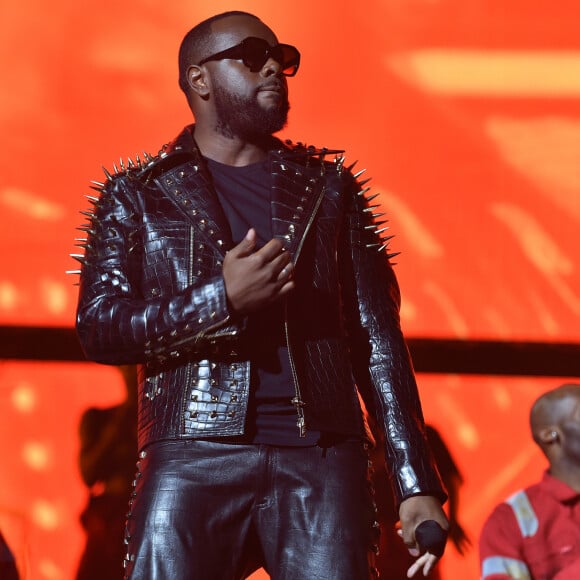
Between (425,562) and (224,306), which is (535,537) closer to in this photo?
(425,562)

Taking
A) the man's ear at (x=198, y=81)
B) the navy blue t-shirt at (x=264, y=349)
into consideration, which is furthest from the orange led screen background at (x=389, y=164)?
the navy blue t-shirt at (x=264, y=349)

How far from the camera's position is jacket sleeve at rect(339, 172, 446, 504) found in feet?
7.04

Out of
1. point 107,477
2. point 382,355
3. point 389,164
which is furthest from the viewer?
point 389,164

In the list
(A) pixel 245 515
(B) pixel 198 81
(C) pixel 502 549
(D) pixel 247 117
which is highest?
(B) pixel 198 81

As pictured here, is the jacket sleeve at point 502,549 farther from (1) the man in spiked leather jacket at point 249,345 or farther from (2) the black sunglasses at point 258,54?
(2) the black sunglasses at point 258,54

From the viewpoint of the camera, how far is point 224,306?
196cm

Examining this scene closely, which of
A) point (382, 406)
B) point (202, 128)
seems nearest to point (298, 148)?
point (202, 128)

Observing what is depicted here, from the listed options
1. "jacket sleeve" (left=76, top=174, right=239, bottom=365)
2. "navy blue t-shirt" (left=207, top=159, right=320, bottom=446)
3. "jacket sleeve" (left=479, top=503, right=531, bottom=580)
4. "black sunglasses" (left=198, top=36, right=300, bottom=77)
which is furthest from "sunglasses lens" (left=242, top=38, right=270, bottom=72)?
"jacket sleeve" (left=479, top=503, right=531, bottom=580)

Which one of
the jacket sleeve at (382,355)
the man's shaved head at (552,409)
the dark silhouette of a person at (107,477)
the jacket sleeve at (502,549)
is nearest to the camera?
the jacket sleeve at (382,355)

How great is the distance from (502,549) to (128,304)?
0.93m

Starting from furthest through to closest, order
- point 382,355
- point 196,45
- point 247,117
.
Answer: point 196,45, point 247,117, point 382,355

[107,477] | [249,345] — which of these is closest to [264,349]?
[249,345]

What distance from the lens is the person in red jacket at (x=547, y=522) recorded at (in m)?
2.27

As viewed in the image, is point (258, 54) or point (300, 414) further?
point (258, 54)
